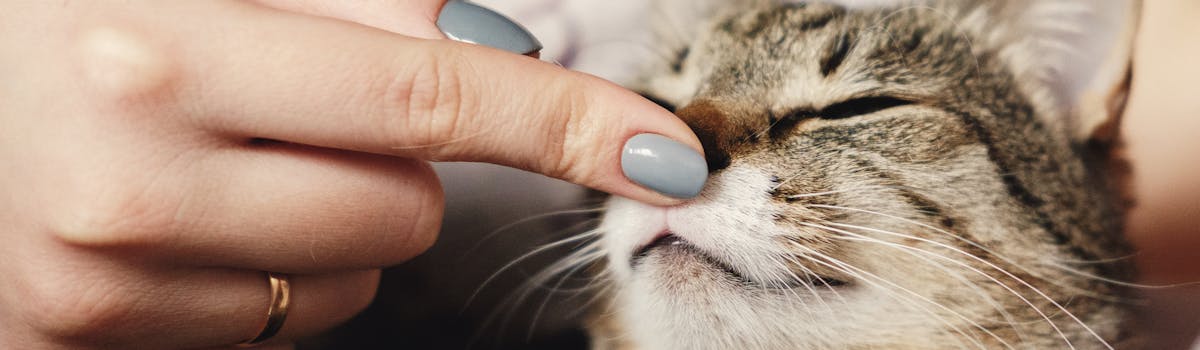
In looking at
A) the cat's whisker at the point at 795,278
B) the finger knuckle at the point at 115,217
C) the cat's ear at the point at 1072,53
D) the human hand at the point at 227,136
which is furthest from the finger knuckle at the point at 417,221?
the cat's ear at the point at 1072,53

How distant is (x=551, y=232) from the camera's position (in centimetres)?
71

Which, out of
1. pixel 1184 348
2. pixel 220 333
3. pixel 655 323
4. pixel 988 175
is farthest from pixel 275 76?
pixel 1184 348

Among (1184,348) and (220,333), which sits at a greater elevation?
(1184,348)

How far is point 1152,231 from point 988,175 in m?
0.10

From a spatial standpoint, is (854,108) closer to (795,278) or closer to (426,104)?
(795,278)

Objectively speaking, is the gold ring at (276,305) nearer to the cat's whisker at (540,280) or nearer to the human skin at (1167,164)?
the cat's whisker at (540,280)

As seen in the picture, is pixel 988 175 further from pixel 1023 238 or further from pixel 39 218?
pixel 39 218

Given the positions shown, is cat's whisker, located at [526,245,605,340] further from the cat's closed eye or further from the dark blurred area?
the cat's closed eye

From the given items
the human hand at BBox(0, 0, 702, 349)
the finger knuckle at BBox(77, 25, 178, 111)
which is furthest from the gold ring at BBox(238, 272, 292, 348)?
the finger knuckle at BBox(77, 25, 178, 111)

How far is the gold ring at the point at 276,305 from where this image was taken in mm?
543

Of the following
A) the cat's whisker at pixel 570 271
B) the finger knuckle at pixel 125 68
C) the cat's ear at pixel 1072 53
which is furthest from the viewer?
the cat's whisker at pixel 570 271

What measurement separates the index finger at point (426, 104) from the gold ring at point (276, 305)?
0.43 ft

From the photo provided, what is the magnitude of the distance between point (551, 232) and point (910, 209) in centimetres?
30

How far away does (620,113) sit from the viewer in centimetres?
46
